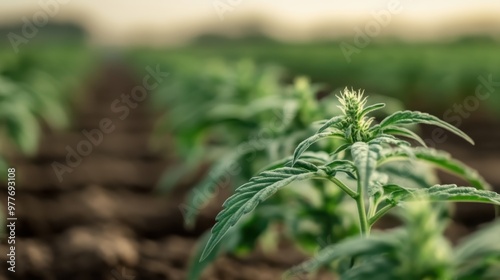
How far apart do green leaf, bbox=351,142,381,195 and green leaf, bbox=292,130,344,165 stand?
0.37 feet

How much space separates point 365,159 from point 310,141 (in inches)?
7.3

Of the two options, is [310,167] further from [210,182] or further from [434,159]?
[210,182]

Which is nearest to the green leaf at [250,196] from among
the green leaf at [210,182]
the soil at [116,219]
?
the green leaf at [210,182]

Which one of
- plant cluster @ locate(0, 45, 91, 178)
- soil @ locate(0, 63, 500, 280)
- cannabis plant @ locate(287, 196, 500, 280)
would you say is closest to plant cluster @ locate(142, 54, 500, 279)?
cannabis plant @ locate(287, 196, 500, 280)

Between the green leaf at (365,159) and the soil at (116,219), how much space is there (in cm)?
212

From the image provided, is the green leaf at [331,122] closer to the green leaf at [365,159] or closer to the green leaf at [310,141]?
the green leaf at [310,141]

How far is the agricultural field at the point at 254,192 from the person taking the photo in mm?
1660

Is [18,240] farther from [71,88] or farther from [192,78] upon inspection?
[71,88]

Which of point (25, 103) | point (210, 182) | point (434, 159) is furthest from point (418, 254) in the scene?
point (25, 103)

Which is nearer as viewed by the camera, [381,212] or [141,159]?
[381,212]

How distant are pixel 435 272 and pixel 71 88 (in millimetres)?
13913

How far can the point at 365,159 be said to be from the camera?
1562mm

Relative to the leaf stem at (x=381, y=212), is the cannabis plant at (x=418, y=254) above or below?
below

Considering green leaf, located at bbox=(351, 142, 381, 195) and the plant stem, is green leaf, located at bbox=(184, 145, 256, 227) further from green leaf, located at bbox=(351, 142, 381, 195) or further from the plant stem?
green leaf, located at bbox=(351, 142, 381, 195)
